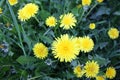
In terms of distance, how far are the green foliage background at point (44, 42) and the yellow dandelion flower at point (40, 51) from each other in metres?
A: 0.05

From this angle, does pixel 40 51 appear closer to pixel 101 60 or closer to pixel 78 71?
pixel 78 71

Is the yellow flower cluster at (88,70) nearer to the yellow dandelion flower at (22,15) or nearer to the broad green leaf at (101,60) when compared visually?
the broad green leaf at (101,60)

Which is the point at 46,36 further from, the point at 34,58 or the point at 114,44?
the point at 114,44

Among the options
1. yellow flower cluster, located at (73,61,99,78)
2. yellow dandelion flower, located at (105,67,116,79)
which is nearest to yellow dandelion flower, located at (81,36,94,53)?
yellow flower cluster, located at (73,61,99,78)

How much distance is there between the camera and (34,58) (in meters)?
1.42

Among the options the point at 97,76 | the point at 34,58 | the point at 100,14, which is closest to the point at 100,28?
the point at 100,14

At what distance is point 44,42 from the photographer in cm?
143

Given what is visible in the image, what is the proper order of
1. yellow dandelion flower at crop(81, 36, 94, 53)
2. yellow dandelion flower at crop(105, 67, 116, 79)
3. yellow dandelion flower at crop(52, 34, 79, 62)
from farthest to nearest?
yellow dandelion flower at crop(105, 67, 116, 79) → yellow dandelion flower at crop(81, 36, 94, 53) → yellow dandelion flower at crop(52, 34, 79, 62)

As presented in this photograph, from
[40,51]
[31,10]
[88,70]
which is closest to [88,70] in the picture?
[88,70]

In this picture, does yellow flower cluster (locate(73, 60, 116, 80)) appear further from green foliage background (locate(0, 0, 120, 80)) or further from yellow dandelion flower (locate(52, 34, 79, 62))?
yellow dandelion flower (locate(52, 34, 79, 62))

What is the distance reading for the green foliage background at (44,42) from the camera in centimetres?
143

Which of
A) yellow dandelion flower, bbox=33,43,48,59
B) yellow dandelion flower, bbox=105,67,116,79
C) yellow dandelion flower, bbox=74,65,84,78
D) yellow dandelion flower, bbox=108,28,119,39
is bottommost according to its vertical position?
yellow dandelion flower, bbox=74,65,84,78

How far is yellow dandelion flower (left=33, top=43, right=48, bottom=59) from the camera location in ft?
4.48

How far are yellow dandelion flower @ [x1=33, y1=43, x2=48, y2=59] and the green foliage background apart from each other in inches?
1.9
